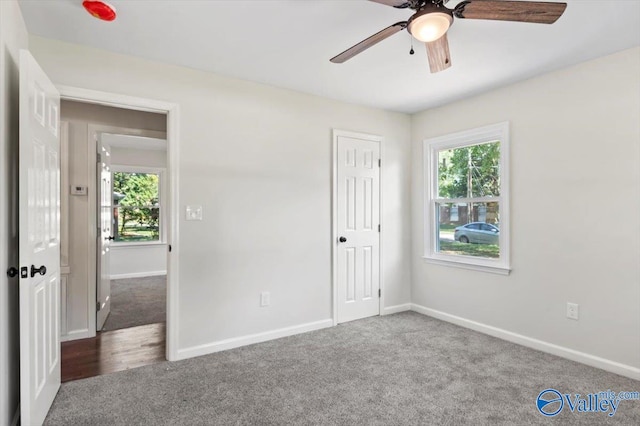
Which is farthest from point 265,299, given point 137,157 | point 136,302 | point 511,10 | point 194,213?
point 137,157

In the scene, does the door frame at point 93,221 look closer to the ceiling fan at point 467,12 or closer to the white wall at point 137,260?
the ceiling fan at point 467,12

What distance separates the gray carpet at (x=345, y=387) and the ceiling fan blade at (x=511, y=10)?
2176 millimetres

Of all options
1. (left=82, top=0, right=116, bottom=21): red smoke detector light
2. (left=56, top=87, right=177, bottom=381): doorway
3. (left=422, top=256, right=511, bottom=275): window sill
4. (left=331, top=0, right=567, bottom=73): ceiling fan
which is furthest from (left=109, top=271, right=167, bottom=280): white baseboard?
(left=331, top=0, right=567, bottom=73): ceiling fan

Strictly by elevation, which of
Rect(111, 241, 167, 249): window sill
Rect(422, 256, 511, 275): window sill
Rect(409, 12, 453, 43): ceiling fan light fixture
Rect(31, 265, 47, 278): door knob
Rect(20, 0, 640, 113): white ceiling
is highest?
Rect(20, 0, 640, 113): white ceiling

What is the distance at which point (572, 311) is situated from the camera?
2.98 metres

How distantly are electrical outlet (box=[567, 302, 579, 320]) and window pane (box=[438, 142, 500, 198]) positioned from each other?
3.85 ft

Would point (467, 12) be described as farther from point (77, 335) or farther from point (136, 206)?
point (136, 206)

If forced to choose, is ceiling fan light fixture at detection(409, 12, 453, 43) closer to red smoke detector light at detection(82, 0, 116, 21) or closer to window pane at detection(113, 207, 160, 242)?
red smoke detector light at detection(82, 0, 116, 21)

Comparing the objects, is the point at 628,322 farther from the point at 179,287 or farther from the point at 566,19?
the point at 179,287

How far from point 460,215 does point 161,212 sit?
5952mm

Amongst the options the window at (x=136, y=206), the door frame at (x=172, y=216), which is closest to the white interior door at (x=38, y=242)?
the door frame at (x=172, y=216)

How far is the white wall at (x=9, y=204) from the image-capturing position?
181 centimetres

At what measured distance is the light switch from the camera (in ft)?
9.93

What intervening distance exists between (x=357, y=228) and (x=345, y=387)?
190cm
